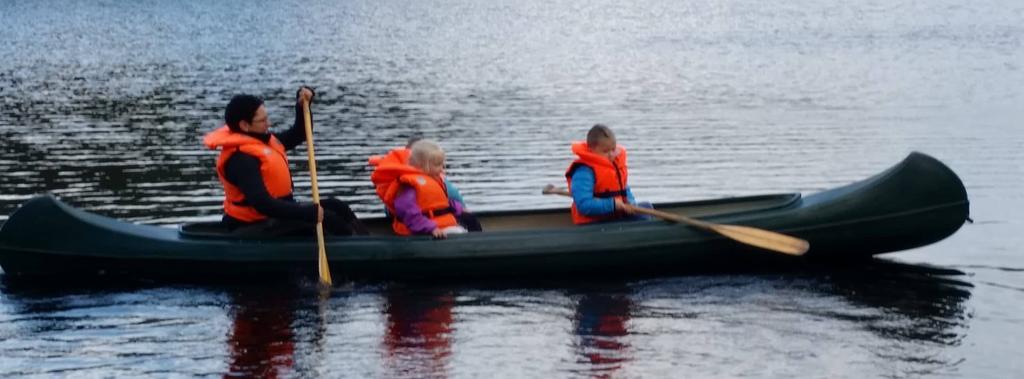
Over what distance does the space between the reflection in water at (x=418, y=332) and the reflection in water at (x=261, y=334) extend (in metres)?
0.53

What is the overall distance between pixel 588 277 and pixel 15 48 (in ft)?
96.3

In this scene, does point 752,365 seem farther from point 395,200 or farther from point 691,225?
point 395,200

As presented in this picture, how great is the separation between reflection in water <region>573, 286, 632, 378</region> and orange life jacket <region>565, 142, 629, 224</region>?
2.19ft

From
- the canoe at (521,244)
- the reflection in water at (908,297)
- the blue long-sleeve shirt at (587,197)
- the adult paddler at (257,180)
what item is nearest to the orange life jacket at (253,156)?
the adult paddler at (257,180)

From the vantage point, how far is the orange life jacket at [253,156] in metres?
8.84

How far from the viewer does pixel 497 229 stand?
9.88 metres

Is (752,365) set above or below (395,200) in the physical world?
below

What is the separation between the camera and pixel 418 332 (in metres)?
8.08

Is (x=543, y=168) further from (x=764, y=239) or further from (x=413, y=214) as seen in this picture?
(x=764, y=239)

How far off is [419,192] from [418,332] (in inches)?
48.9

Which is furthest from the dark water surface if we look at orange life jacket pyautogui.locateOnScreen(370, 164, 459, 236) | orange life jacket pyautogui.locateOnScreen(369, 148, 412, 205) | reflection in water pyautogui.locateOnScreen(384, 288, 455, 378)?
orange life jacket pyautogui.locateOnScreen(369, 148, 412, 205)

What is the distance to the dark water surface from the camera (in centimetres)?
762

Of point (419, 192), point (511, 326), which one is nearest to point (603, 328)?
point (511, 326)

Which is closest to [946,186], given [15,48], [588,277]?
[588,277]
